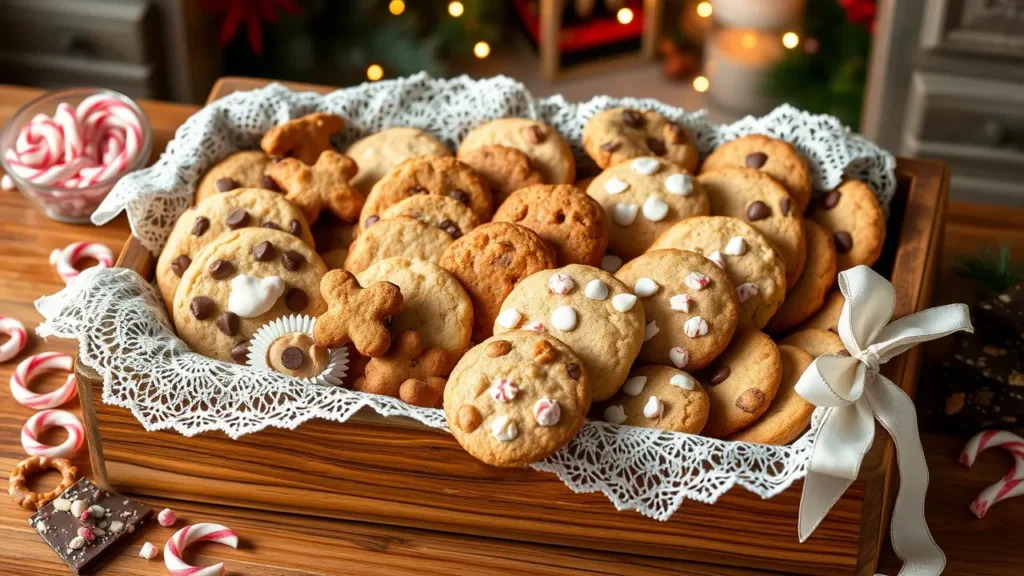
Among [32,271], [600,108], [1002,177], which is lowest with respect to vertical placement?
[1002,177]

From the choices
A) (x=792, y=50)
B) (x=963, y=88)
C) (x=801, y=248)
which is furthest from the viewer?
(x=792, y=50)

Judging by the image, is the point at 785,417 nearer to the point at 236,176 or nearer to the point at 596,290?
the point at 596,290

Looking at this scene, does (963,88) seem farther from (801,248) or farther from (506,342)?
(506,342)

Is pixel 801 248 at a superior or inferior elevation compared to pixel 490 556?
superior

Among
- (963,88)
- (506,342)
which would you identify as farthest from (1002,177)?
(506,342)

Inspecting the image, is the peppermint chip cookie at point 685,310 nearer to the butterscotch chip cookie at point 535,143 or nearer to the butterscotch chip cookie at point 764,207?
the butterscotch chip cookie at point 764,207

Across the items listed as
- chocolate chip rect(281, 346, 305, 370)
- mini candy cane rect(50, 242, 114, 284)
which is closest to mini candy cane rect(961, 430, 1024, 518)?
chocolate chip rect(281, 346, 305, 370)

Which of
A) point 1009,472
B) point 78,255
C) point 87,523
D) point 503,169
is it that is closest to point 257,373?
point 87,523
